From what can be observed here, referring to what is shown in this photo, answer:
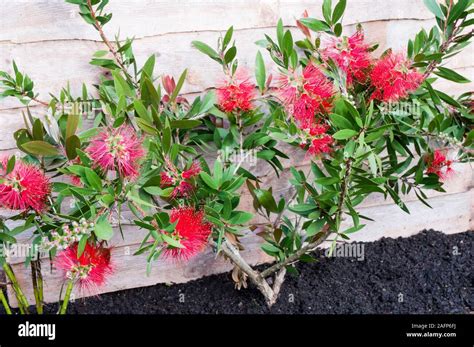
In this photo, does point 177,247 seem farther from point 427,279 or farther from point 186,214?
point 427,279

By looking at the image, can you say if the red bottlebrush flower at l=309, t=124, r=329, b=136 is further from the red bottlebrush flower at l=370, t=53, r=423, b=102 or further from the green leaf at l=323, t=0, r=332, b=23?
the green leaf at l=323, t=0, r=332, b=23

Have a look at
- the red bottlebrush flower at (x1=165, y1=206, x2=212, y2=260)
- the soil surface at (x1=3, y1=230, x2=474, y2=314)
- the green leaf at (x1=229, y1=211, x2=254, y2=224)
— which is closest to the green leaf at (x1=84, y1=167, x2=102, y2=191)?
the red bottlebrush flower at (x1=165, y1=206, x2=212, y2=260)

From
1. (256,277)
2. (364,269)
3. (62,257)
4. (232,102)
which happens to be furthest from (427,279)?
(62,257)

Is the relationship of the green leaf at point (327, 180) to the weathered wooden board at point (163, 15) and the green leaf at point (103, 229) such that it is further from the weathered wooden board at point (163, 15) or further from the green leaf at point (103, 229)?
the weathered wooden board at point (163, 15)

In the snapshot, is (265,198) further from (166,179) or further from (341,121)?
(341,121)

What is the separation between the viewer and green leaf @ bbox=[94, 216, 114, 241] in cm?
127

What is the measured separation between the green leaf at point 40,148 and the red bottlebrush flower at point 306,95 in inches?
23.0

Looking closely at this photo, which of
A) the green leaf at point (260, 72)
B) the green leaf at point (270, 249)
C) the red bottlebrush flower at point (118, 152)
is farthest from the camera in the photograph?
the green leaf at point (270, 249)

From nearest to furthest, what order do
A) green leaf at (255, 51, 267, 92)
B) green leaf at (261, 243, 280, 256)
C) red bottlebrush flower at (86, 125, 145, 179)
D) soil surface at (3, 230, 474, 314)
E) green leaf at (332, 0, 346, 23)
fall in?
red bottlebrush flower at (86, 125, 145, 179) < green leaf at (332, 0, 346, 23) < green leaf at (255, 51, 267, 92) < green leaf at (261, 243, 280, 256) < soil surface at (3, 230, 474, 314)

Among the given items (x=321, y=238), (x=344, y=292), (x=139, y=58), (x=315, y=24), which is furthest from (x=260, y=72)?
(x=344, y=292)

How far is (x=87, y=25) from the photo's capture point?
1798 millimetres

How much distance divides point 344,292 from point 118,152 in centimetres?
110

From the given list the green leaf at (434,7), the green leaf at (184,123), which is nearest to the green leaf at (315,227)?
the green leaf at (184,123)

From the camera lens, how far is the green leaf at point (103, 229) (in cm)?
127
